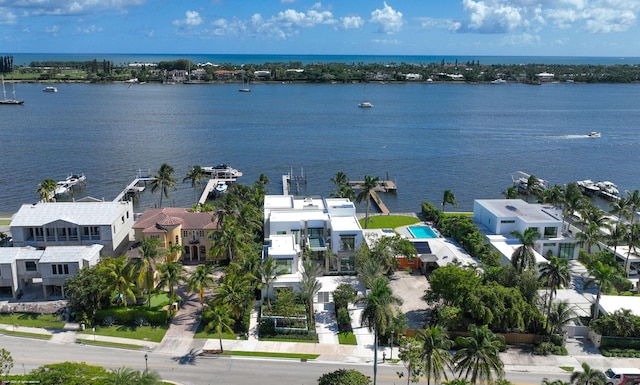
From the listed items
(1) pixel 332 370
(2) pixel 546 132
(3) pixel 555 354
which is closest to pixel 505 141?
(2) pixel 546 132

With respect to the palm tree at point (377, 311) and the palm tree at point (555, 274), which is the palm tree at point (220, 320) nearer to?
the palm tree at point (377, 311)

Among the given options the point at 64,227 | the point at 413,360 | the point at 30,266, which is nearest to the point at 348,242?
the point at 413,360

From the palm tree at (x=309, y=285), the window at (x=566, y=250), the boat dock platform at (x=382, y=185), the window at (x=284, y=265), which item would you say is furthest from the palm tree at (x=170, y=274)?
the boat dock platform at (x=382, y=185)

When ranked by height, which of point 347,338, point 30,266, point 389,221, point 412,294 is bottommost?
point 347,338

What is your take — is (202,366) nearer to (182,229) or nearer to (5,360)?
(5,360)

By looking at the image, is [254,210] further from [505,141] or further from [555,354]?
[505,141]
